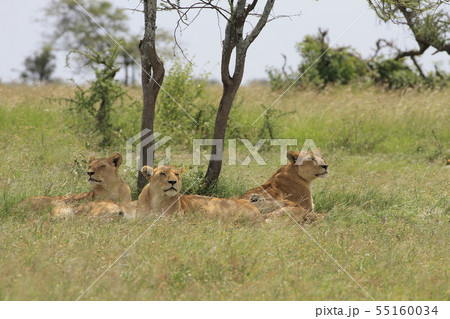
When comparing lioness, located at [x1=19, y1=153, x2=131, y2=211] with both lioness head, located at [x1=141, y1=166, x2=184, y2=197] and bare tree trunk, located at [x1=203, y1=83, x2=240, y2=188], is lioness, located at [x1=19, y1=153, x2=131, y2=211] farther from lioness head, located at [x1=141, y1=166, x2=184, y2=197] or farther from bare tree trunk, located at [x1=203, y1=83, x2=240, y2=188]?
bare tree trunk, located at [x1=203, y1=83, x2=240, y2=188]

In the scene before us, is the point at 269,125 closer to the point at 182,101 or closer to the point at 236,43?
the point at 182,101

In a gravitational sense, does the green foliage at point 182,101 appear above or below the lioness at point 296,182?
above

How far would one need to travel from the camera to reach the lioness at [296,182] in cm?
909

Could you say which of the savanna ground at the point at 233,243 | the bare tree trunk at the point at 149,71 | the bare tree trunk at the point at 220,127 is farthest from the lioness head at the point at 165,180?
the bare tree trunk at the point at 220,127

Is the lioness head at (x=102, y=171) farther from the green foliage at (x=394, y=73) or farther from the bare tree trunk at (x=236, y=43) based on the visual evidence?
the green foliage at (x=394, y=73)

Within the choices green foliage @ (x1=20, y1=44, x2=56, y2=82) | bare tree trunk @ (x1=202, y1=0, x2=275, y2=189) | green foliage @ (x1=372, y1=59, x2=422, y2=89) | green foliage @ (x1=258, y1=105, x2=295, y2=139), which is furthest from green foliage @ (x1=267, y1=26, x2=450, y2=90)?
green foliage @ (x1=20, y1=44, x2=56, y2=82)

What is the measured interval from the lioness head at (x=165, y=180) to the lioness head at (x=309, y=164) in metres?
1.93

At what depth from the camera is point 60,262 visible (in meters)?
5.79

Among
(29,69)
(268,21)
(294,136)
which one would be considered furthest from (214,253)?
(29,69)

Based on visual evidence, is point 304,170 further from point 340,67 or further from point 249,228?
point 340,67

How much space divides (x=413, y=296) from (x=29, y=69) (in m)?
40.9

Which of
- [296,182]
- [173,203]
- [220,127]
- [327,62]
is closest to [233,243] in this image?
[173,203]

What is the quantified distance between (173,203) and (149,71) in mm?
2455

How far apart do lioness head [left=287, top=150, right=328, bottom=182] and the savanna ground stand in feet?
1.93
